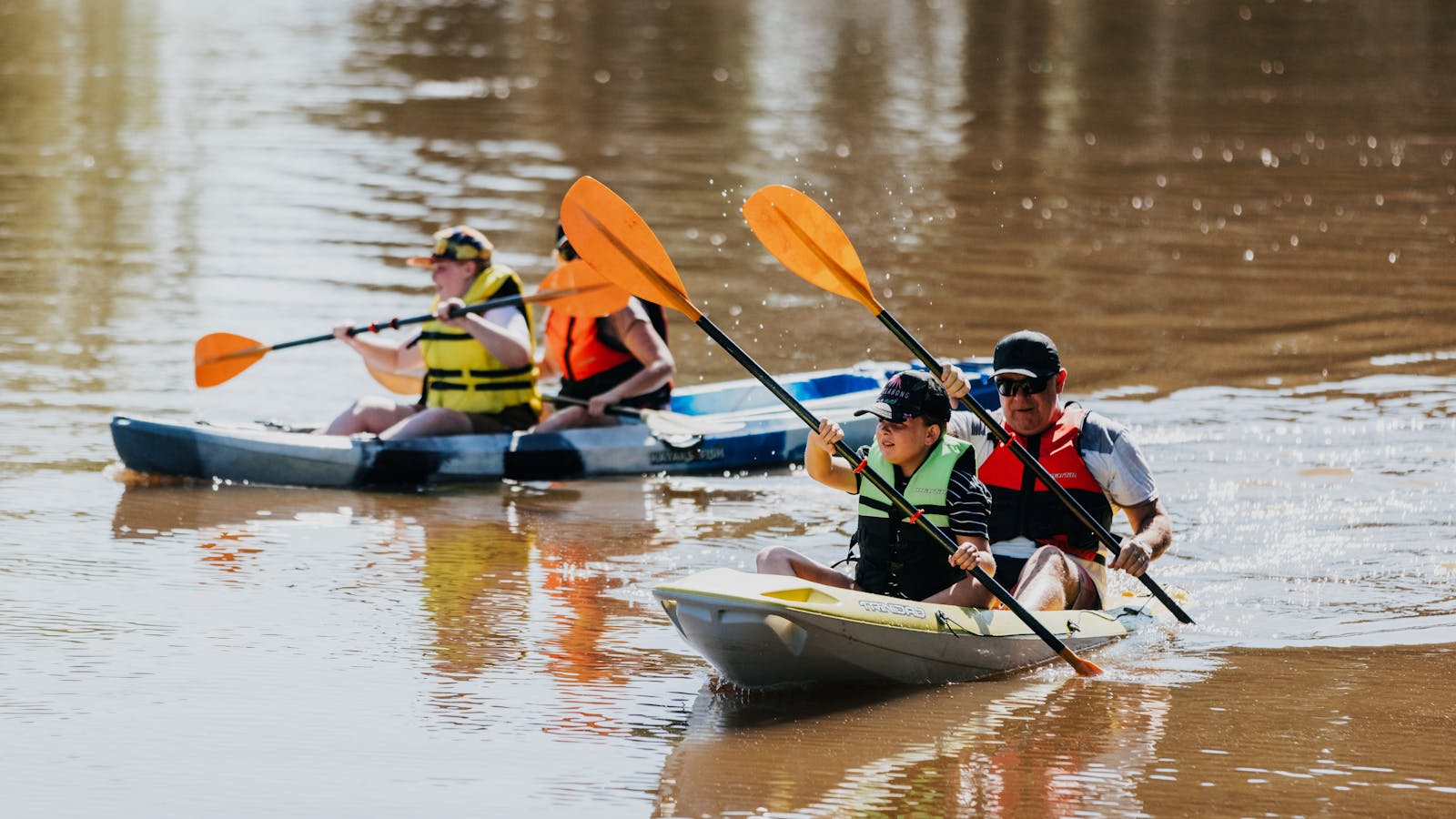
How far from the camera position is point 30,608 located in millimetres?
7172

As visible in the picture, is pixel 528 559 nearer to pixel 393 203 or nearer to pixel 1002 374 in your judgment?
pixel 1002 374

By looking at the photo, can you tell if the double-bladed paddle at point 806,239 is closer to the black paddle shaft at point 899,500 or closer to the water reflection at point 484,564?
the black paddle shaft at point 899,500

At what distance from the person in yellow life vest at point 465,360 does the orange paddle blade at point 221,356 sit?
1.86ft

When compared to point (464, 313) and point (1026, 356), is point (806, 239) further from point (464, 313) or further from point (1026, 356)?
point (464, 313)

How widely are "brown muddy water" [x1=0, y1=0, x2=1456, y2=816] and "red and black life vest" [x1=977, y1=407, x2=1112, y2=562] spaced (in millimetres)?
488

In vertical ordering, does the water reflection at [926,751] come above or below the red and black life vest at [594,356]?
below

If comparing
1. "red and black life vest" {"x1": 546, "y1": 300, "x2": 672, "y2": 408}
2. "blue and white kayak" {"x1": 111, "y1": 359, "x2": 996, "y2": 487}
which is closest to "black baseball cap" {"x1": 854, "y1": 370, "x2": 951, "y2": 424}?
"blue and white kayak" {"x1": 111, "y1": 359, "x2": 996, "y2": 487}

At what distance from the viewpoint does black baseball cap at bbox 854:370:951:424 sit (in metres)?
6.15

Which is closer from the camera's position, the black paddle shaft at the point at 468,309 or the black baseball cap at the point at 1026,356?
the black baseball cap at the point at 1026,356

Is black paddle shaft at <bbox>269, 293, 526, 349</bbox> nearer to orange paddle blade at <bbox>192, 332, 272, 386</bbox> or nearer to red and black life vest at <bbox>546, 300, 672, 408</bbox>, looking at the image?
red and black life vest at <bbox>546, 300, 672, 408</bbox>

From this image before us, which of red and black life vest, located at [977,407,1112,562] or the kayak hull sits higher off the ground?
red and black life vest, located at [977,407,1112,562]

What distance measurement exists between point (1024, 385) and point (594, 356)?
332 centimetres

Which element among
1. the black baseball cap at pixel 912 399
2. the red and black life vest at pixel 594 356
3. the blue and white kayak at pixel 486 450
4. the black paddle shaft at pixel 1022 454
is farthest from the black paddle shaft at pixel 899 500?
the red and black life vest at pixel 594 356

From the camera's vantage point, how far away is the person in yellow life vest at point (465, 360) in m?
9.16
